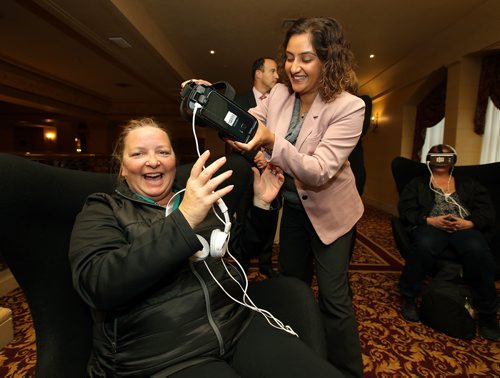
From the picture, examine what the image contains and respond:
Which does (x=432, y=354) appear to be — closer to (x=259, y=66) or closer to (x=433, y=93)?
(x=259, y=66)

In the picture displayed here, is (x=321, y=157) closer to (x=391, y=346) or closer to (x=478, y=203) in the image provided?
(x=391, y=346)

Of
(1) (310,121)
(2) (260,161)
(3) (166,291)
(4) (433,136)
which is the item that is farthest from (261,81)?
(4) (433,136)

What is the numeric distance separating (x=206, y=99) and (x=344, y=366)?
1.19 m

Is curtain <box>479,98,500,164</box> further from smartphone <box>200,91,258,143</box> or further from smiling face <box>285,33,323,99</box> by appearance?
smartphone <box>200,91,258,143</box>

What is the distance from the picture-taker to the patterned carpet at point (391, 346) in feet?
5.68

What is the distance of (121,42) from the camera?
427 cm

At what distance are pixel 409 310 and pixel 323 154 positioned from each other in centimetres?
174

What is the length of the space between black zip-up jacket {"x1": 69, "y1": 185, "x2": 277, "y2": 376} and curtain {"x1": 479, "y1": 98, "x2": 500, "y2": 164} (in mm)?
4690

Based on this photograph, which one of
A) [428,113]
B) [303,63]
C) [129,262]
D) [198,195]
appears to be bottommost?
[129,262]

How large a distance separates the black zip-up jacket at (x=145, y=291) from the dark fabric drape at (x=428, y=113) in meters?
5.58

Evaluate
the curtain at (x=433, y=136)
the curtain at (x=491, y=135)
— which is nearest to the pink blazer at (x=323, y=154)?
the curtain at (x=491, y=135)

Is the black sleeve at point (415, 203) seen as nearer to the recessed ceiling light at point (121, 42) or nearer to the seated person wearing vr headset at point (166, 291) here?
the seated person wearing vr headset at point (166, 291)

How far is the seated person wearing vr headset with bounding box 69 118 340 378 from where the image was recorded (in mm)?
783

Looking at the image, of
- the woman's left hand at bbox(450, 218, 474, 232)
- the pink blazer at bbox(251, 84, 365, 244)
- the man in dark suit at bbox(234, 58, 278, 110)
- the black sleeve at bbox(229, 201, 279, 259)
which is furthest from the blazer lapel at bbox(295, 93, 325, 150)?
the woman's left hand at bbox(450, 218, 474, 232)
